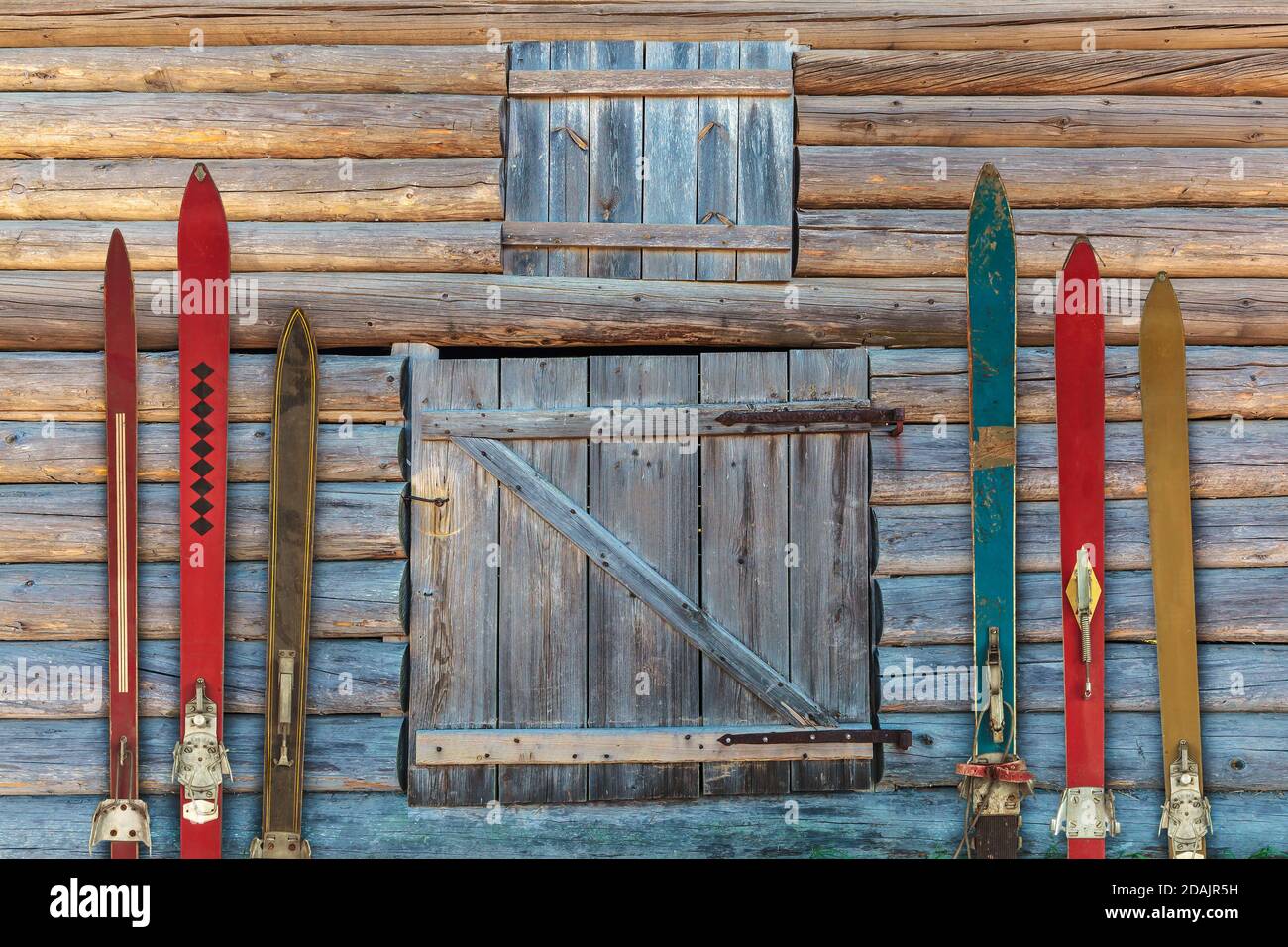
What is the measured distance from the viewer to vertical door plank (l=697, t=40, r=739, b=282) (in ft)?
13.1

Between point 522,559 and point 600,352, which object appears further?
point 600,352

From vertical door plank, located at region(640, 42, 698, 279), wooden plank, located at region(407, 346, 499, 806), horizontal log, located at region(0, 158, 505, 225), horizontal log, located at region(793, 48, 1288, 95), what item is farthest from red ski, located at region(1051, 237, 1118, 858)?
horizontal log, located at region(0, 158, 505, 225)

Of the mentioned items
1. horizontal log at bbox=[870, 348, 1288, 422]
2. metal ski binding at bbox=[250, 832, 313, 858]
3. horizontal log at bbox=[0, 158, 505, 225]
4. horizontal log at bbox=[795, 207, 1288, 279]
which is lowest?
metal ski binding at bbox=[250, 832, 313, 858]

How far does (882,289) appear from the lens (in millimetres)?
3963

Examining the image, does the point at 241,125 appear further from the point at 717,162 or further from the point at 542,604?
the point at 542,604

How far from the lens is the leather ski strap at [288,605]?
3732 millimetres

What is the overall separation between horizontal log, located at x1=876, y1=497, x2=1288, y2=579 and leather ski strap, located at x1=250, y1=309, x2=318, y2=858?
7.23 feet

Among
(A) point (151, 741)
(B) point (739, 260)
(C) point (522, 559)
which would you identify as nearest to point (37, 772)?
(A) point (151, 741)

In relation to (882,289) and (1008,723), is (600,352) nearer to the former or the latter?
(882,289)

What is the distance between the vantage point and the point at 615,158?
404cm

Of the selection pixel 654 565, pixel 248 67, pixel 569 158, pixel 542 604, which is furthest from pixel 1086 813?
pixel 248 67

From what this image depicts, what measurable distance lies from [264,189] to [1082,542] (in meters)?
3.46

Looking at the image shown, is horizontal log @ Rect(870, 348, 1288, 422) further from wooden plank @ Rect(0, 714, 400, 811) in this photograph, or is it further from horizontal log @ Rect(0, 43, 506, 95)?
wooden plank @ Rect(0, 714, 400, 811)

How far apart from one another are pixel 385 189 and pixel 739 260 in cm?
143
